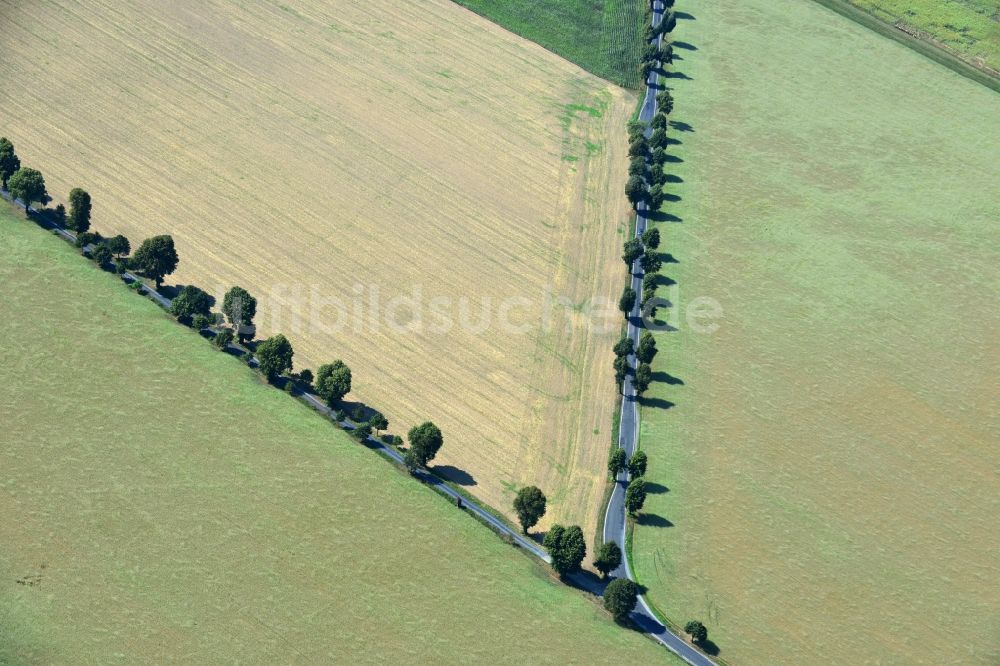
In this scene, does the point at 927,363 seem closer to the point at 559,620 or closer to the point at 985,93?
the point at 559,620

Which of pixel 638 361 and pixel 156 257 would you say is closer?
A: pixel 156 257

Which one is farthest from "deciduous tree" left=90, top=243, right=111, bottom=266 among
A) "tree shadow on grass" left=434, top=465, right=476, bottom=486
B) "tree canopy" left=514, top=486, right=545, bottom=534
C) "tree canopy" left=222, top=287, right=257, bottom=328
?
"tree canopy" left=514, top=486, right=545, bottom=534

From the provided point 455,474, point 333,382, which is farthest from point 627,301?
point 333,382

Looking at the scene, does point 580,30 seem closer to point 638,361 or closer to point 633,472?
point 638,361

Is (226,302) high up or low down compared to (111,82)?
down

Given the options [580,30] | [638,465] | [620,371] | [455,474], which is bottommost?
[455,474]

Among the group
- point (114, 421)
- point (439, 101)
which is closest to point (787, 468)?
point (114, 421)
